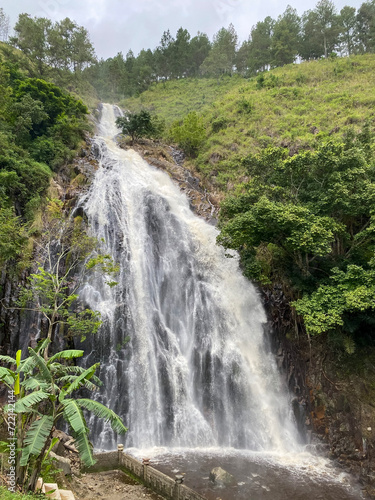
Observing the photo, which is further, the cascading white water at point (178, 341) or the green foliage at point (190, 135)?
the green foliage at point (190, 135)

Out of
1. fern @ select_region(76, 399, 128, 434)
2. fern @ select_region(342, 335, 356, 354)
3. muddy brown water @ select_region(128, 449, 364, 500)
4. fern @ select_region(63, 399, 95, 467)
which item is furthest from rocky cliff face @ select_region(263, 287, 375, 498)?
fern @ select_region(63, 399, 95, 467)

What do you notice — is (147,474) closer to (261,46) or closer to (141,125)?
(141,125)

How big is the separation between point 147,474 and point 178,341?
7.02 metres

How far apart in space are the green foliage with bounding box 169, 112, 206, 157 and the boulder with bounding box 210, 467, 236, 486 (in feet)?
98.1

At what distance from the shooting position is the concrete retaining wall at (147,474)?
10.0 m

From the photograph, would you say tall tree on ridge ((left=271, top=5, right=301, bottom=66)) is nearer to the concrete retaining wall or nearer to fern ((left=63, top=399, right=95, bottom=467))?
the concrete retaining wall

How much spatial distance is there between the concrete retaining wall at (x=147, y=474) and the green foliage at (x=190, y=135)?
97.5ft

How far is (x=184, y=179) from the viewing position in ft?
101

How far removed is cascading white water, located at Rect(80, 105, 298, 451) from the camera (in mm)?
14898

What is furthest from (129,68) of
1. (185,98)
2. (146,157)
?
(146,157)

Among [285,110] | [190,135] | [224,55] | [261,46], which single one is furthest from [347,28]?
[190,135]

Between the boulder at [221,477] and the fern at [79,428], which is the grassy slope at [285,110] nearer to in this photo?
the boulder at [221,477]

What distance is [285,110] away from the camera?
123ft

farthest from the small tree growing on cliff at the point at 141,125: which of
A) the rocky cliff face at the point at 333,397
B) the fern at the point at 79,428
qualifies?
the fern at the point at 79,428
